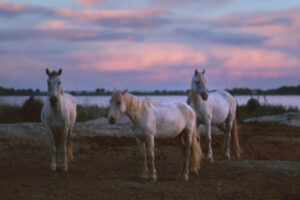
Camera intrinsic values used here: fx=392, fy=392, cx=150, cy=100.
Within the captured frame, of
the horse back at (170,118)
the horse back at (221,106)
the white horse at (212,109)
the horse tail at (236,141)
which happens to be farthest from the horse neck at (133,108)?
the horse tail at (236,141)

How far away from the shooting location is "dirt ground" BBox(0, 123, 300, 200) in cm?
617

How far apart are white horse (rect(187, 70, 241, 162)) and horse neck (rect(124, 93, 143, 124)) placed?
238 centimetres

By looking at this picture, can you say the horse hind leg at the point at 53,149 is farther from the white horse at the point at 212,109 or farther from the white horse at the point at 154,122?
the white horse at the point at 212,109

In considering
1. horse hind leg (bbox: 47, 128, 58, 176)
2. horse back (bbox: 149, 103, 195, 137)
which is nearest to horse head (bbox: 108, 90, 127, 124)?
horse back (bbox: 149, 103, 195, 137)

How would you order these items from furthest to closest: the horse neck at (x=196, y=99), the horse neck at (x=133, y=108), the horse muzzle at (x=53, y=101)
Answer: the horse neck at (x=196, y=99) < the horse muzzle at (x=53, y=101) < the horse neck at (x=133, y=108)

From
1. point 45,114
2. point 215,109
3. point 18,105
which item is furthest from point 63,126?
point 18,105

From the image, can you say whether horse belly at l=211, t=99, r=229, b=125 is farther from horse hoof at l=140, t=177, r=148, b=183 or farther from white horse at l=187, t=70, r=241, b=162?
horse hoof at l=140, t=177, r=148, b=183

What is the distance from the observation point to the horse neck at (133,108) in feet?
22.5

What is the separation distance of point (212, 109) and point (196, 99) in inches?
38.5

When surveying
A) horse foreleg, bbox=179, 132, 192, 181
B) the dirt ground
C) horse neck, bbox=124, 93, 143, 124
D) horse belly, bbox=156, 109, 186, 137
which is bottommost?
the dirt ground

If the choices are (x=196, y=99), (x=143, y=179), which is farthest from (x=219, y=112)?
(x=143, y=179)

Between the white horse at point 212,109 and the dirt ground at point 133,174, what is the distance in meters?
0.65

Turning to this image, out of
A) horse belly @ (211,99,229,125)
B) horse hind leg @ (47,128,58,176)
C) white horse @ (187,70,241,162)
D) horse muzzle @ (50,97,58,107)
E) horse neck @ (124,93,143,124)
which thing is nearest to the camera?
horse neck @ (124,93,143,124)

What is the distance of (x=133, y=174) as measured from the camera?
798cm
